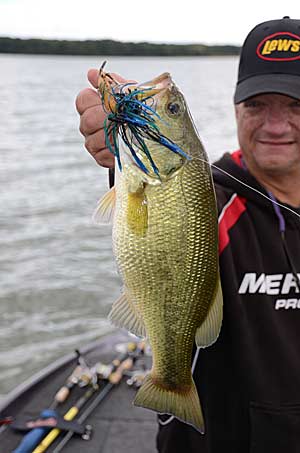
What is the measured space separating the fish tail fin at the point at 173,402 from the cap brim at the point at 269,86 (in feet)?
4.52

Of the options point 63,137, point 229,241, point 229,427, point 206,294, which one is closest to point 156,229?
point 206,294

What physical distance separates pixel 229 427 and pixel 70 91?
3468 centimetres

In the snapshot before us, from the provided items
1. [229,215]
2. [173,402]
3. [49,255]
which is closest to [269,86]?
[229,215]

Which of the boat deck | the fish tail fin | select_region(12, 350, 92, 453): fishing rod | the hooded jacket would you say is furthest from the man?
select_region(12, 350, 92, 453): fishing rod

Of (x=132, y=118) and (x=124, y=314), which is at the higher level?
(x=132, y=118)

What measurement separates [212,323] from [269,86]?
1.24 metres

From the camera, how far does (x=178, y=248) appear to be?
5.60 feet

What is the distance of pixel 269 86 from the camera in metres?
2.56

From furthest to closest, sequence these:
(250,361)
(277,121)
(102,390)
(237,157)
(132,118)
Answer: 1. (102,390)
2. (237,157)
3. (277,121)
4. (250,361)
5. (132,118)

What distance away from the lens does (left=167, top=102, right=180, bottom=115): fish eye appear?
1.70 meters

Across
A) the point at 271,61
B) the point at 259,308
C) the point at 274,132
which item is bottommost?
the point at 259,308

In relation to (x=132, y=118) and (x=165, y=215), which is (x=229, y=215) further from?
(x=132, y=118)

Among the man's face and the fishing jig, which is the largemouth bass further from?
the man's face

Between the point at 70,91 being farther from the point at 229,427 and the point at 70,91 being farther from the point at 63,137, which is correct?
the point at 229,427
